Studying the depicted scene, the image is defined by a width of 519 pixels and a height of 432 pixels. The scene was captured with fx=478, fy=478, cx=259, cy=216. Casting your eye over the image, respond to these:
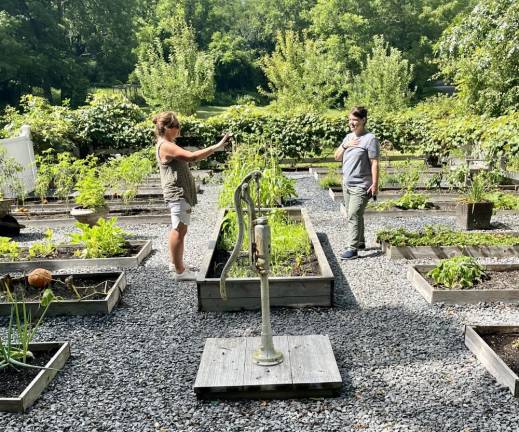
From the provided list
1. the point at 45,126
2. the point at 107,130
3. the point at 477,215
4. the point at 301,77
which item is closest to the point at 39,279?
the point at 477,215

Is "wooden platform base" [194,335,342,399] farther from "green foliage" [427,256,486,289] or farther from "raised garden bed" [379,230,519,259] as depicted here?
"raised garden bed" [379,230,519,259]

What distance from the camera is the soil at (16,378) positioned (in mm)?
2996

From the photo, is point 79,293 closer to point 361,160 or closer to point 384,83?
point 361,160

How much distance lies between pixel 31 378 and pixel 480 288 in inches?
151

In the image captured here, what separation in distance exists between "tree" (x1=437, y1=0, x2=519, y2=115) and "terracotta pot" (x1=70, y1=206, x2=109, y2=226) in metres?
7.46

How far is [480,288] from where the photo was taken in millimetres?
4465

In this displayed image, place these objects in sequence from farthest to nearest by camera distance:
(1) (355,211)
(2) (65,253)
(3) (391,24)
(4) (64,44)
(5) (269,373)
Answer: (3) (391,24) → (4) (64,44) → (2) (65,253) → (1) (355,211) → (5) (269,373)

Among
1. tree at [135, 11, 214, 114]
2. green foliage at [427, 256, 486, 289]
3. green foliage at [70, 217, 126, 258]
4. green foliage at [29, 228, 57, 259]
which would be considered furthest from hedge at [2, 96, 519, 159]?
green foliage at [427, 256, 486, 289]

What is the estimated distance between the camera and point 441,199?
8609 millimetres

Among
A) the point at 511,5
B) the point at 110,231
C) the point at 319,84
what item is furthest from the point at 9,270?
the point at 319,84

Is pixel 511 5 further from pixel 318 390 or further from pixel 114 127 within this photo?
pixel 114 127

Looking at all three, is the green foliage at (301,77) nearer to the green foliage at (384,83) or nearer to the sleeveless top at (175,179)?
the green foliage at (384,83)

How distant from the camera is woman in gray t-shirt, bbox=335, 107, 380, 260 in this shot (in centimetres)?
525

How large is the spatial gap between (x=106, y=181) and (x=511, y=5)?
27.6 feet
